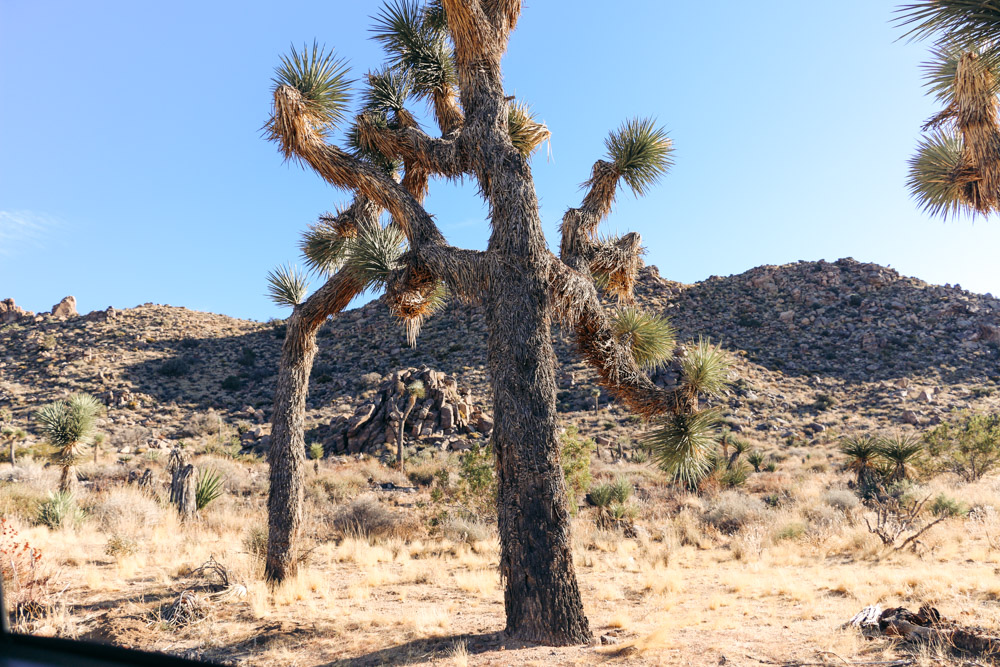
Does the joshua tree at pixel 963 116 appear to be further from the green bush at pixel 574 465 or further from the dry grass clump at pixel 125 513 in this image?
the dry grass clump at pixel 125 513

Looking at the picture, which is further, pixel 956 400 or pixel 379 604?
pixel 956 400

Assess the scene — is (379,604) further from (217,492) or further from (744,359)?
(744,359)

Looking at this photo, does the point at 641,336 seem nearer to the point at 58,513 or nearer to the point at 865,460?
the point at 865,460

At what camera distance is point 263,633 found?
6.31m

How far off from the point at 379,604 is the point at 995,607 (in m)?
7.28

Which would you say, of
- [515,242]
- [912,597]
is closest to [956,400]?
[912,597]

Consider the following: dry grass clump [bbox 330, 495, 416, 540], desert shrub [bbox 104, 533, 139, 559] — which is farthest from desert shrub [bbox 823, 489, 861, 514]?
desert shrub [bbox 104, 533, 139, 559]

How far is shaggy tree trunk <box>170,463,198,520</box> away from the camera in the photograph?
41.2 feet

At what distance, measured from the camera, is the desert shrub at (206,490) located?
43.4 feet

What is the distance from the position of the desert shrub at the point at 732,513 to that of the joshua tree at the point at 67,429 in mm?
15776

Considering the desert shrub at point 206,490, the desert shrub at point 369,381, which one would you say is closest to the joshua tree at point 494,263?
the desert shrub at point 206,490

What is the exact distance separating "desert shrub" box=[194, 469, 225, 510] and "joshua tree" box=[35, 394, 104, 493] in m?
3.52

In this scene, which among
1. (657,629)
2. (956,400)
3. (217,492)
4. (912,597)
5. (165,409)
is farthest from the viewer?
(165,409)

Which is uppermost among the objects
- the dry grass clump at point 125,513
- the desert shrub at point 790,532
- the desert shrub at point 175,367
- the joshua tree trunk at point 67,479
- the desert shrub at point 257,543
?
the desert shrub at point 175,367
